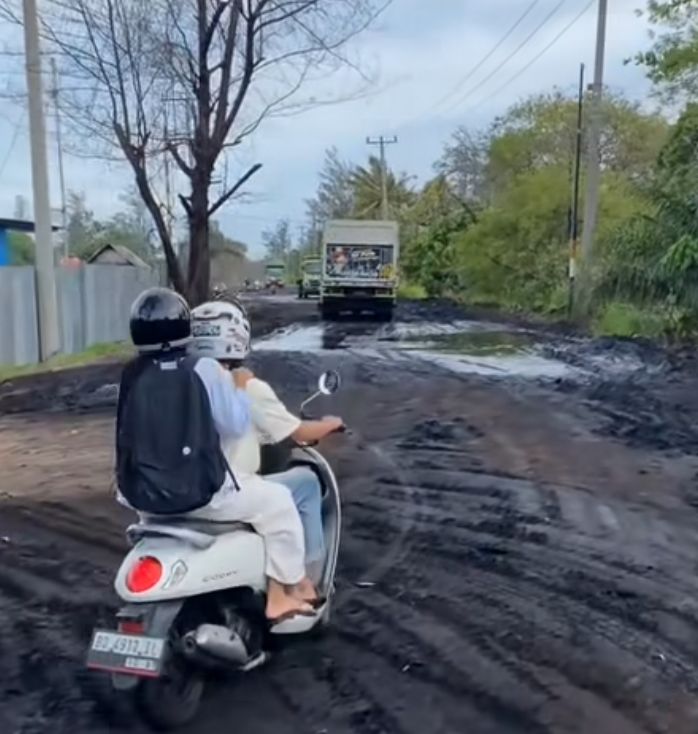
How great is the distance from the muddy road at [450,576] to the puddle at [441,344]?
4.08m

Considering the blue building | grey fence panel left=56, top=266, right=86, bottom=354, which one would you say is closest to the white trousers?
grey fence panel left=56, top=266, right=86, bottom=354

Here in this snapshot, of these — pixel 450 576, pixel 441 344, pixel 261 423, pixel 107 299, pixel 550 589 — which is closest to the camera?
pixel 261 423

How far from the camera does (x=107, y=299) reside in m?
24.5

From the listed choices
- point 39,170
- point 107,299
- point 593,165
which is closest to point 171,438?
point 39,170

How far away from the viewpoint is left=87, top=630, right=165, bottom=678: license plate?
368 cm

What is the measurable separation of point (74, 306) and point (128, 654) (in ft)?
64.1

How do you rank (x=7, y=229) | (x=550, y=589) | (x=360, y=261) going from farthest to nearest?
(x=7, y=229), (x=360, y=261), (x=550, y=589)

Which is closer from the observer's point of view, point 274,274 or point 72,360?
Result: point 72,360

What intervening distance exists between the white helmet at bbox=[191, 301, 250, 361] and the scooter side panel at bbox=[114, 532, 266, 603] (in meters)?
0.71

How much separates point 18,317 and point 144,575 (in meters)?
15.5

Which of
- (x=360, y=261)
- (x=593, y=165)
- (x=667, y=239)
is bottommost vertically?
(x=360, y=261)

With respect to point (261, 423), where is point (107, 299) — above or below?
below

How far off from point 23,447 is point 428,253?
151 ft

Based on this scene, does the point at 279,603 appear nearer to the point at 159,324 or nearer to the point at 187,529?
the point at 187,529
